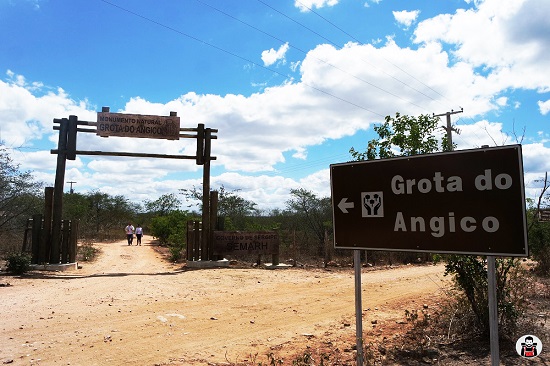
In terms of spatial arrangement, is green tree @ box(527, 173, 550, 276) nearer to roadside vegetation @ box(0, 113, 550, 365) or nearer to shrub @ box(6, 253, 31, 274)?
roadside vegetation @ box(0, 113, 550, 365)

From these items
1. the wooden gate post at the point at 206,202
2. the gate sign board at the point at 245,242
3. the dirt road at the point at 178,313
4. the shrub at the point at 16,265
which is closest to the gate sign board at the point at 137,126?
the wooden gate post at the point at 206,202

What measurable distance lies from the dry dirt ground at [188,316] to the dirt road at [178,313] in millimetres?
17

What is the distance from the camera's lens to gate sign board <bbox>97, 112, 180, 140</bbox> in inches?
560

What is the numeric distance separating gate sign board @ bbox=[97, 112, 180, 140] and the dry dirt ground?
16.7 ft

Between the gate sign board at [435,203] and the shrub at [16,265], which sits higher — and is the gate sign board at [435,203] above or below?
above

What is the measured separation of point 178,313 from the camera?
7.52 metres

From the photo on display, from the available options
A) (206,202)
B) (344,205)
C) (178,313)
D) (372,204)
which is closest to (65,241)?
(206,202)

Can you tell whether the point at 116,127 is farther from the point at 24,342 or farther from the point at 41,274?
the point at 24,342

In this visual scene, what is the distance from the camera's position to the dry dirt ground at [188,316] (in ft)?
17.2

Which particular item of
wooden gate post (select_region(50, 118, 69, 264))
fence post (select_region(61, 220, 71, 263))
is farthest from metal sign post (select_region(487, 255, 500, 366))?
fence post (select_region(61, 220, 71, 263))

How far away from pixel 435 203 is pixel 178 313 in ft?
18.8

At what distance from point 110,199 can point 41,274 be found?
46342 millimetres

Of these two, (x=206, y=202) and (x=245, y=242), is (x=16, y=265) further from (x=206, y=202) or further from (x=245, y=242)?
(x=245, y=242)
